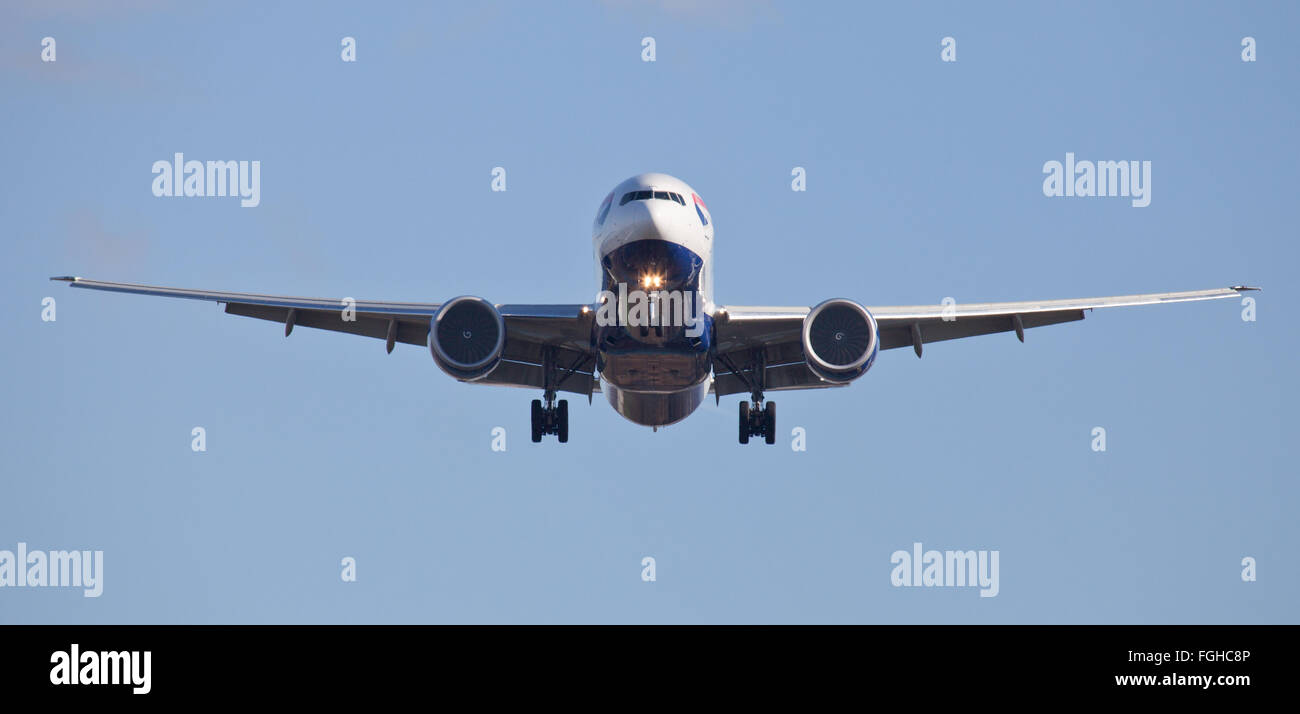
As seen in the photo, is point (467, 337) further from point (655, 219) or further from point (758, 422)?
point (758, 422)

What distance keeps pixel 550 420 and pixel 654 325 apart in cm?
674

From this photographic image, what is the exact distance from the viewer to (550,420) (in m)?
41.7

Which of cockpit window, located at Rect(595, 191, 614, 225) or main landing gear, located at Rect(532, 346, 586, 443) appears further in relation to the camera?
main landing gear, located at Rect(532, 346, 586, 443)

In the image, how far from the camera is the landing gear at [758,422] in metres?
41.8

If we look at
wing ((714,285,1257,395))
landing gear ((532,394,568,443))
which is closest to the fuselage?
wing ((714,285,1257,395))

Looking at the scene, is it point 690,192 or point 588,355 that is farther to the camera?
point 588,355

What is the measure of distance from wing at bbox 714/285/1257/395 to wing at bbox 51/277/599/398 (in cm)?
328

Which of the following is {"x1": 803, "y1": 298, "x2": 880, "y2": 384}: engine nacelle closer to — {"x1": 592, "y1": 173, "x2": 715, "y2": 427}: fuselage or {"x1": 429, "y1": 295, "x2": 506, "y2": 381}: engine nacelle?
{"x1": 592, "y1": 173, "x2": 715, "y2": 427}: fuselage

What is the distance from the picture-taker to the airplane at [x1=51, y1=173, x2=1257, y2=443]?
3575 cm
